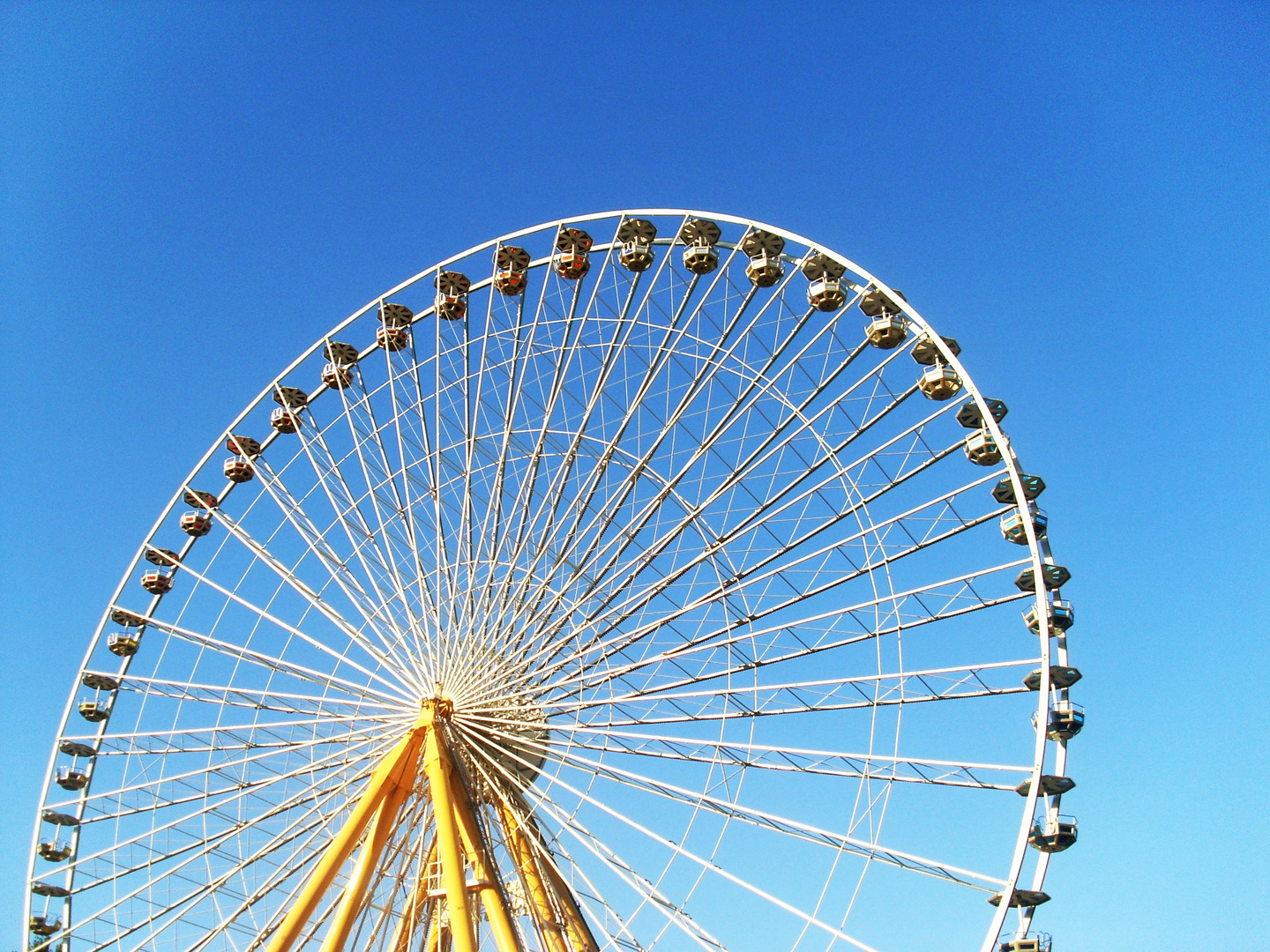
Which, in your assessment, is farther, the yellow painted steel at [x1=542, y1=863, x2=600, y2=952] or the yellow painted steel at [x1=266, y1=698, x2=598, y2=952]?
the yellow painted steel at [x1=542, y1=863, x2=600, y2=952]

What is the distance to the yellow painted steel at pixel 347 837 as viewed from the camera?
752 inches

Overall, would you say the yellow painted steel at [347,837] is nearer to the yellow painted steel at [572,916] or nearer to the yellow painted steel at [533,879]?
the yellow painted steel at [533,879]

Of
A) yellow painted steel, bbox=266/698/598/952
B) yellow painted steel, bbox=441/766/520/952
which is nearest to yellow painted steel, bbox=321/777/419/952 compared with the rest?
yellow painted steel, bbox=266/698/598/952

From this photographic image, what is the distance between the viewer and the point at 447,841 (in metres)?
19.8

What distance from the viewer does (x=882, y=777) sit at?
63.7 ft

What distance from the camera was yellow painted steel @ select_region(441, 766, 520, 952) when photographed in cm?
1934

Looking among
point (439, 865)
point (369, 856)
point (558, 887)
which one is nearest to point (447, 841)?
point (439, 865)

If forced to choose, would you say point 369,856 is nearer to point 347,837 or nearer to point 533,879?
point 347,837

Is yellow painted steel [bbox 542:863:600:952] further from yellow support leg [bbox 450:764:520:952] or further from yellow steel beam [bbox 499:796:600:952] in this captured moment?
yellow support leg [bbox 450:764:520:952]

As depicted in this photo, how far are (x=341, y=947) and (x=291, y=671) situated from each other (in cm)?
628

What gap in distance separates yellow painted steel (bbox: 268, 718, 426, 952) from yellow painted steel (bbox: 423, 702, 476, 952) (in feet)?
1.21

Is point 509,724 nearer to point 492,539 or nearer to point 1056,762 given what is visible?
point 492,539

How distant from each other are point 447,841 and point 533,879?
2.05m

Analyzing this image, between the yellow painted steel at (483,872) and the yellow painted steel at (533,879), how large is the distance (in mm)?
545
